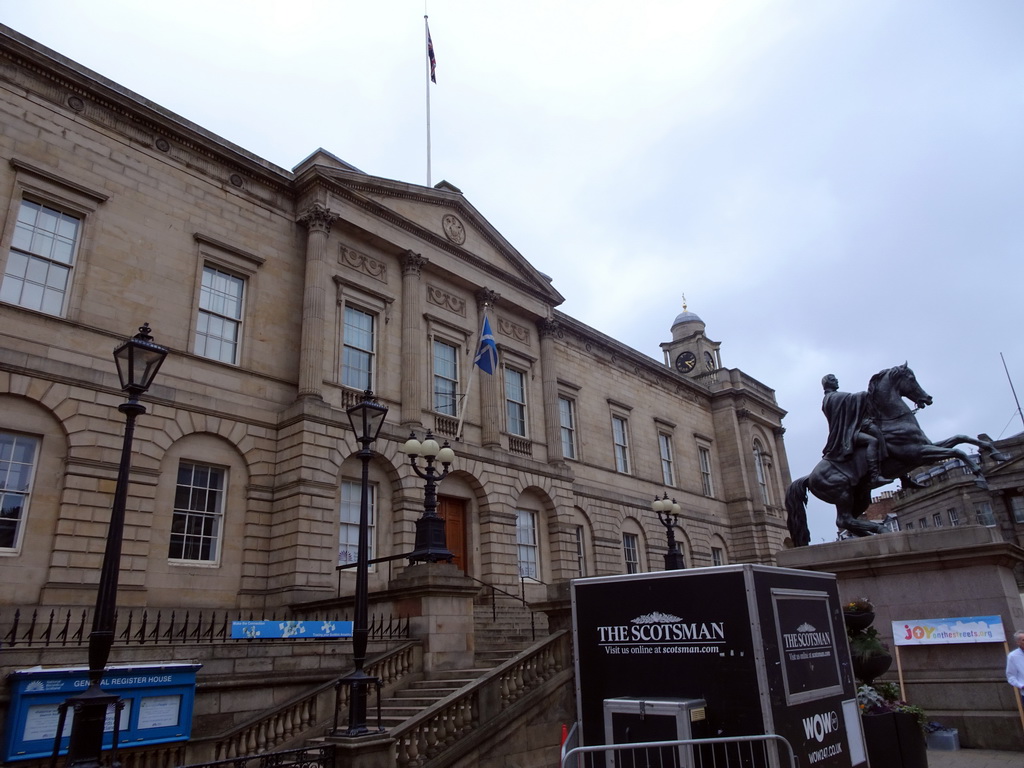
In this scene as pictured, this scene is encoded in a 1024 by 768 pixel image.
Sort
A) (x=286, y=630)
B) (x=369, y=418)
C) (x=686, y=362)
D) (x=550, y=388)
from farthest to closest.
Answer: (x=686, y=362) < (x=550, y=388) < (x=286, y=630) < (x=369, y=418)

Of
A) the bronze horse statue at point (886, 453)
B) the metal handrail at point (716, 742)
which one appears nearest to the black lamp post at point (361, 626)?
the metal handrail at point (716, 742)

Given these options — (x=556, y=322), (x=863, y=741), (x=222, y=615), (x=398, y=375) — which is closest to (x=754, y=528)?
(x=556, y=322)

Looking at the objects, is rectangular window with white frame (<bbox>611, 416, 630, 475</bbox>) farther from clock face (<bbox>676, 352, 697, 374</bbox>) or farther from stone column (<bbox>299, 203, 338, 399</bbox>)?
stone column (<bbox>299, 203, 338, 399</bbox>)

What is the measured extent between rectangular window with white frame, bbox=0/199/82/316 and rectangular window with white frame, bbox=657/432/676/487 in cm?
2681

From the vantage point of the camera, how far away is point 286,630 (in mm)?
12328

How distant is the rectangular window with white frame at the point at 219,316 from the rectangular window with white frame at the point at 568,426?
14224mm

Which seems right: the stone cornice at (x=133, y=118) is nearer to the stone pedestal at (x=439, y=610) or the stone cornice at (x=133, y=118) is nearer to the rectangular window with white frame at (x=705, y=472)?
the stone pedestal at (x=439, y=610)

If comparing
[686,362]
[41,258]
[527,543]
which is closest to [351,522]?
[527,543]

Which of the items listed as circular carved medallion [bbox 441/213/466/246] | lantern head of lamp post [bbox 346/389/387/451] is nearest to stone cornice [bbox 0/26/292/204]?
circular carved medallion [bbox 441/213/466/246]

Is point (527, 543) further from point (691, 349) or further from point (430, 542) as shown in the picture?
point (691, 349)

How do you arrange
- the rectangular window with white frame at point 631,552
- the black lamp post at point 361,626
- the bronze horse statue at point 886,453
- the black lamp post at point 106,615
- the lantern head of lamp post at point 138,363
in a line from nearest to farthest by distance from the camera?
the black lamp post at point 106,615
the lantern head of lamp post at point 138,363
the black lamp post at point 361,626
the bronze horse statue at point 886,453
the rectangular window with white frame at point 631,552

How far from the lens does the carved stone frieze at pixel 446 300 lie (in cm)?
2447

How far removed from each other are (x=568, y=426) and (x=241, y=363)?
15252 mm

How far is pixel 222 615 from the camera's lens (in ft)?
55.4
